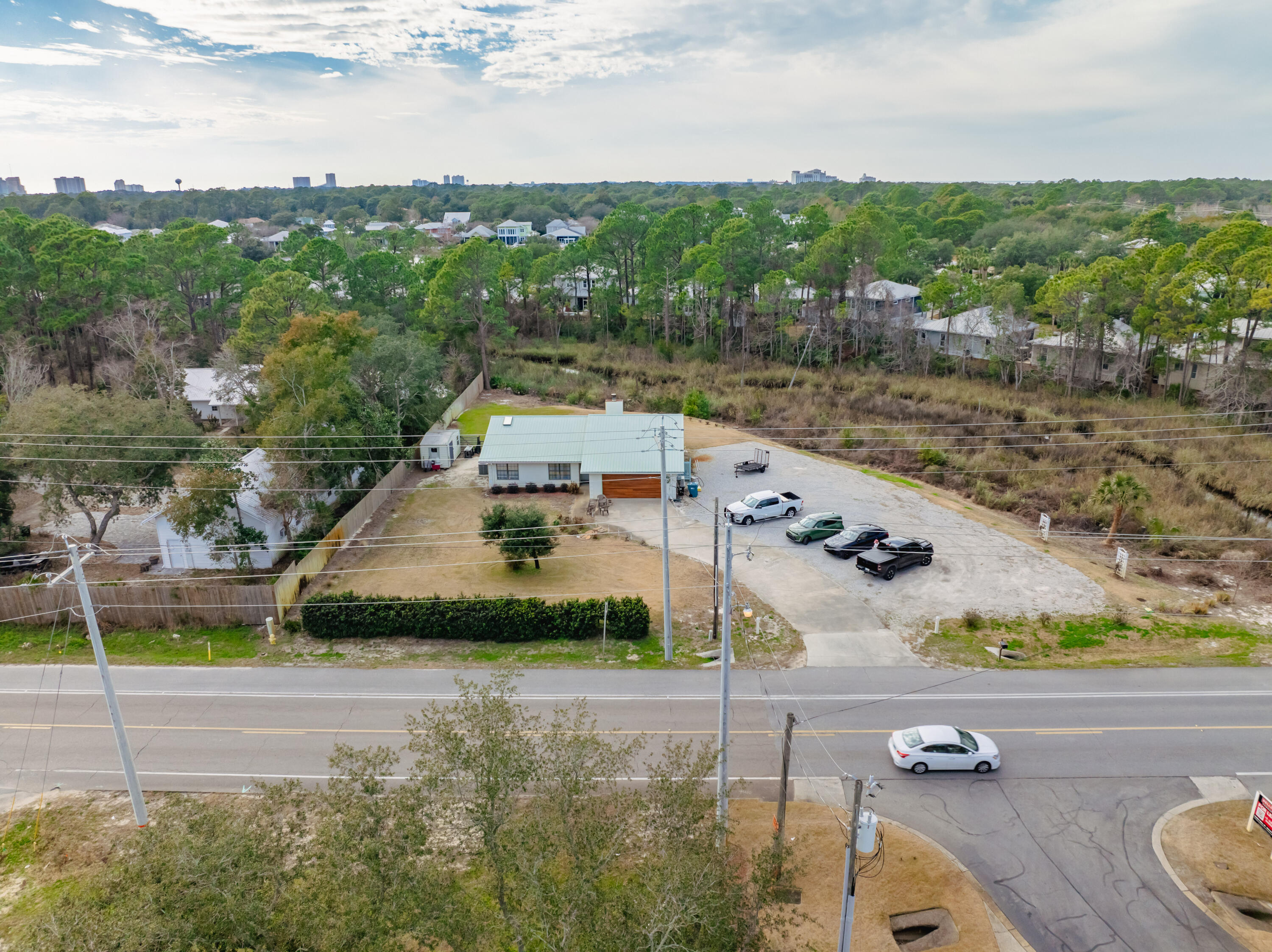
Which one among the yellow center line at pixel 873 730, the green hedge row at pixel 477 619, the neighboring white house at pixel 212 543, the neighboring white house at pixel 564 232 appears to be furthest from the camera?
the neighboring white house at pixel 564 232

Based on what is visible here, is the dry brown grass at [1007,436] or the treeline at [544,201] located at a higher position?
the treeline at [544,201]

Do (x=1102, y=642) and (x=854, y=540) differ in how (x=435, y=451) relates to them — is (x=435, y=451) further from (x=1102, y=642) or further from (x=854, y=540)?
(x=1102, y=642)

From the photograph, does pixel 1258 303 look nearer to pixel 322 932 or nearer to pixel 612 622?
pixel 612 622

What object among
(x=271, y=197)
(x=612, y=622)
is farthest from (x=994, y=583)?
(x=271, y=197)

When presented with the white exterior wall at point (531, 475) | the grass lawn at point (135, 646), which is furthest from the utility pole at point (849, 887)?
the white exterior wall at point (531, 475)

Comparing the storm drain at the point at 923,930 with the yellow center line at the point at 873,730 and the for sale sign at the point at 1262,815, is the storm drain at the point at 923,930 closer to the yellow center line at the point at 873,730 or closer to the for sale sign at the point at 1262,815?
the yellow center line at the point at 873,730
